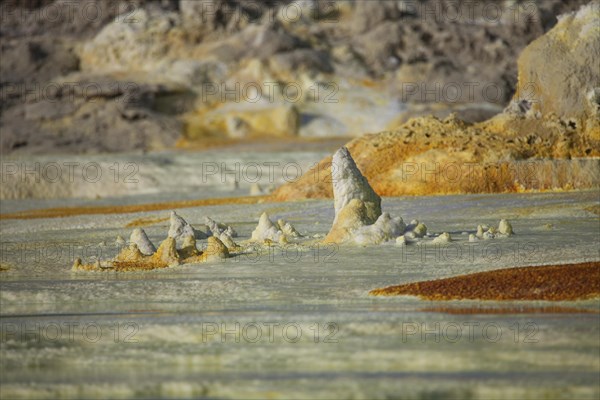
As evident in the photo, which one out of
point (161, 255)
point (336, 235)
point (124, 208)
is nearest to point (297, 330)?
point (161, 255)

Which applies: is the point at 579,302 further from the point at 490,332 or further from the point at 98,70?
the point at 98,70

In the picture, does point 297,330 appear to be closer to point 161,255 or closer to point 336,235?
point 161,255

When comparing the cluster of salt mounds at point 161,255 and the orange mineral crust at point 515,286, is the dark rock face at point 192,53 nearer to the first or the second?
the cluster of salt mounds at point 161,255

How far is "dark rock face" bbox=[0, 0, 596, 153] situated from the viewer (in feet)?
102

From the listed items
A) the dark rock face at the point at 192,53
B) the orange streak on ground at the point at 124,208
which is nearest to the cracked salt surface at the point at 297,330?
the orange streak on ground at the point at 124,208

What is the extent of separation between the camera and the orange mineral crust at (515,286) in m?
8.23

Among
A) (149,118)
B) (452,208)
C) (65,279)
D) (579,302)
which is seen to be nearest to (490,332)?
(579,302)

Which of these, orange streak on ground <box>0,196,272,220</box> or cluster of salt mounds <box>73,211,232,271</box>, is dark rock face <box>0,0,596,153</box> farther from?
cluster of salt mounds <box>73,211,232,271</box>

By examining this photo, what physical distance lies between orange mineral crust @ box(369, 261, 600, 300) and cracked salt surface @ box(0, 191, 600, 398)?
17 cm

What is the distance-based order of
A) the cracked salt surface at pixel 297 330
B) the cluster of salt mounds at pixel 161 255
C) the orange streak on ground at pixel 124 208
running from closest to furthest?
the cracked salt surface at pixel 297 330 → the cluster of salt mounds at pixel 161 255 → the orange streak on ground at pixel 124 208

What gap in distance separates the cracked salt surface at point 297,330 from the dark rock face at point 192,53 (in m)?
20.2

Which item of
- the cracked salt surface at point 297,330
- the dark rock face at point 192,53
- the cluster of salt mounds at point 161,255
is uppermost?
the dark rock face at point 192,53

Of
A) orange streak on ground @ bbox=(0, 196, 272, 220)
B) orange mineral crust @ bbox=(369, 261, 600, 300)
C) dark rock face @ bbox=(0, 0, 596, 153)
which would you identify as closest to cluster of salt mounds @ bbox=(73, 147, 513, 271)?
orange mineral crust @ bbox=(369, 261, 600, 300)

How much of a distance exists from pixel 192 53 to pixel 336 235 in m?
24.1
